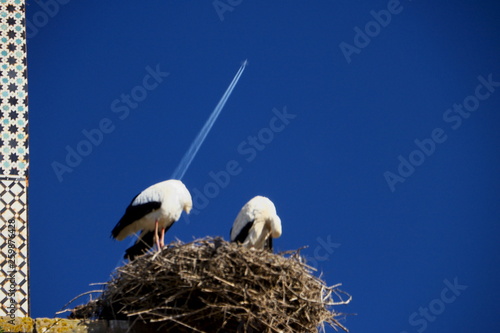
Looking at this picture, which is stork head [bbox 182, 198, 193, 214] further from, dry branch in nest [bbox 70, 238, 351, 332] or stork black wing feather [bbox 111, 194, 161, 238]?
dry branch in nest [bbox 70, 238, 351, 332]

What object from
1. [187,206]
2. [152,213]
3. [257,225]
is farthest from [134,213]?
[257,225]

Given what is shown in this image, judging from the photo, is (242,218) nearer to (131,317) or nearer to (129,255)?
(129,255)

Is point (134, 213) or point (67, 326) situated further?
point (134, 213)

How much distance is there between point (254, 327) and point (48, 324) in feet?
4.59

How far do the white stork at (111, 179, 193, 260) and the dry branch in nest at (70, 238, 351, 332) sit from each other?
1.60m

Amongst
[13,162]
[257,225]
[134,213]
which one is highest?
[13,162]

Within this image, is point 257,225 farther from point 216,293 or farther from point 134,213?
point 216,293

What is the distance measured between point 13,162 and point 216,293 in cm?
257

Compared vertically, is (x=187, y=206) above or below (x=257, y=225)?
above

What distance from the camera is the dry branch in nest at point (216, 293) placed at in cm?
837

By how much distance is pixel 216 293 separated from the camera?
27.6 ft

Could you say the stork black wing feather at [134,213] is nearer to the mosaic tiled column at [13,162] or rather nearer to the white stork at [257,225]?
the white stork at [257,225]

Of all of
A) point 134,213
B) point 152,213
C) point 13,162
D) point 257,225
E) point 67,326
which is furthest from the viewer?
point 257,225

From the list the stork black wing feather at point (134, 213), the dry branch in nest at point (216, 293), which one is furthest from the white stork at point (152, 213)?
the dry branch in nest at point (216, 293)
